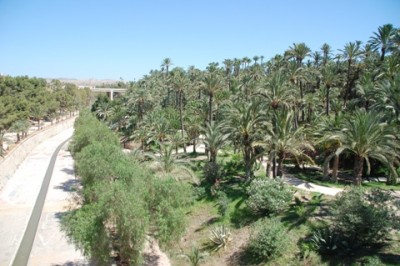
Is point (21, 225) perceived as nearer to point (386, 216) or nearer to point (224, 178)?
point (224, 178)

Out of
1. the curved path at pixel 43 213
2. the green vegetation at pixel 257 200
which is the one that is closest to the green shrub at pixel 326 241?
the green vegetation at pixel 257 200

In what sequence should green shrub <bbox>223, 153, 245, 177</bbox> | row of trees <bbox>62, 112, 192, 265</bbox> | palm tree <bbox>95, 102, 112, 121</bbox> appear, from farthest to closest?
palm tree <bbox>95, 102, 112, 121</bbox> → green shrub <bbox>223, 153, 245, 177</bbox> → row of trees <bbox>62, 112, 192, 265</bbox>

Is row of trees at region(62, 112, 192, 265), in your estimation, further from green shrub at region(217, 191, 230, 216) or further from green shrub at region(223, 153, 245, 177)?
green shrub at region(223, 153, 245, 177)

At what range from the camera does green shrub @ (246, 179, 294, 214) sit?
2388 centimetres

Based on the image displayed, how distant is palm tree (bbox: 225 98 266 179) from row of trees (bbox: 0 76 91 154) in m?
34.5

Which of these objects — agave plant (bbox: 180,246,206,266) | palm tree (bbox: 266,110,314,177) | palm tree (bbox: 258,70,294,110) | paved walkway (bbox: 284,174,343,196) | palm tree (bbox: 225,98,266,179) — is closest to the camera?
agave plant (bbox: 180,246,206,266)

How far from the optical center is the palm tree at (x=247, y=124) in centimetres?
2878

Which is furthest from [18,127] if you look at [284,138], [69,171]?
[284,138]

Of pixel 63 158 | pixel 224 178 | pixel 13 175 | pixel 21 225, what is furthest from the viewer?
pixel 63 158

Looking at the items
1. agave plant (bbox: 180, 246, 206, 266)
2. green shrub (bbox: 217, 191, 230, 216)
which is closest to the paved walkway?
green shrub (bbox: 217, 191, 230, 216)

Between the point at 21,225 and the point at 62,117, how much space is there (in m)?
82.0

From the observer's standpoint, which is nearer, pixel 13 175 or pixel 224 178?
pixel 224 178

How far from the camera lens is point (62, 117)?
10388 centimetres

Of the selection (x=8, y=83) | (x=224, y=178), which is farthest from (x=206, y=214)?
(x=8, y=83)
